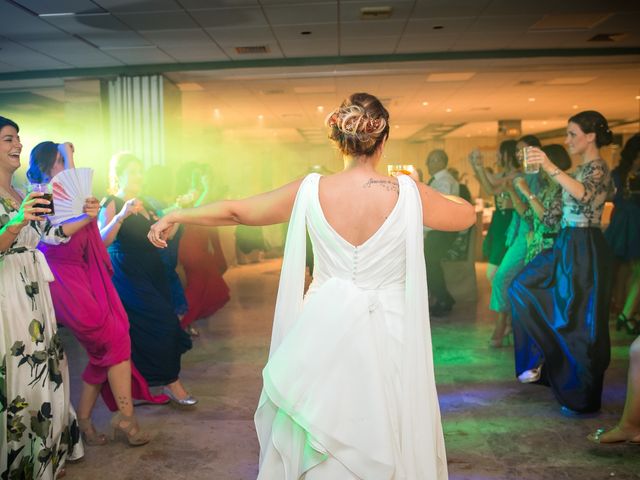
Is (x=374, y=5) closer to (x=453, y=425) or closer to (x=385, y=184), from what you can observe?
(x=453, y=425)

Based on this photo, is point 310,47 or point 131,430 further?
point 310,47

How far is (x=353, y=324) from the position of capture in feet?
6.31

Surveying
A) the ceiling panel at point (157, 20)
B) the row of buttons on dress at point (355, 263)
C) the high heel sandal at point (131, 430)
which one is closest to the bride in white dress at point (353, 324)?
the row of buttons on dress at point (355, 263)

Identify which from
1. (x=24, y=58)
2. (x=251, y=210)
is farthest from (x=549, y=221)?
(x=24, y=58)

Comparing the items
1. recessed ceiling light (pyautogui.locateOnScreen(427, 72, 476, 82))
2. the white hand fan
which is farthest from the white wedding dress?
recessed ceiling light (pyautogui.locateOnScreen(427, 72, 476, 82))

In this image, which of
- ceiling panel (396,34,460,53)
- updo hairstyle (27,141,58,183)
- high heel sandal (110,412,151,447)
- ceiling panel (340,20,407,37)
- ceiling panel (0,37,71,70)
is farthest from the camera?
ceiling panel (0,37,71,70)

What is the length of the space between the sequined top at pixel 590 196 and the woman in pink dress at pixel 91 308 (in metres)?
2.59

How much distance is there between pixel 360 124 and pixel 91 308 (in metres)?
1.72

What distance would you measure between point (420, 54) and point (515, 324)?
5.19m

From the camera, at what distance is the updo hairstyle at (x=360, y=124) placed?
1.96m

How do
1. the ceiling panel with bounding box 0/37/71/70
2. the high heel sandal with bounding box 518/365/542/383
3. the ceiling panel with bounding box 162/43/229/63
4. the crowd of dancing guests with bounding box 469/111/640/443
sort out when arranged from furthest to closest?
the ceiling panel with bounding box 162/43/229/63 → the ceiling panel with bounding box 0/37/71/70 → the high heel sandal with bounding box 518/365/542/383 → the crowd of dancing guests with bounding box 469/111/640/443

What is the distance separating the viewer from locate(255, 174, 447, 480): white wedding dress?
1.85 metres

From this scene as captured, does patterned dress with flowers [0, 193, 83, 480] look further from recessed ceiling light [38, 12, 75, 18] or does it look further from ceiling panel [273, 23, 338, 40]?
ceiling panel [273, 23, 338, 40]

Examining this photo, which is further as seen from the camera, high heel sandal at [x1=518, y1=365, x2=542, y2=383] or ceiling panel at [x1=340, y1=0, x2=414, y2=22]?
ceiling panel at [x1=340, y1=0, x2=414, y2=22]
